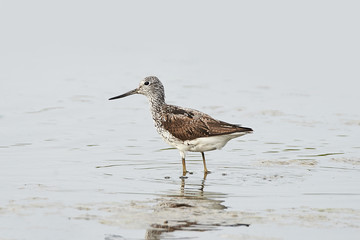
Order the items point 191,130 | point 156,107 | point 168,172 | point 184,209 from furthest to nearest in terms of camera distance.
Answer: point 156,107
point 191,130
point 168,172
point 184,209

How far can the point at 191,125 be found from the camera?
A: 1170 centimetres

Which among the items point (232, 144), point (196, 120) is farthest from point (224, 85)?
point (196, 120)

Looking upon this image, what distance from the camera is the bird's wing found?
11430mm

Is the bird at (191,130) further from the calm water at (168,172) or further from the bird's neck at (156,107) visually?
the calm water at (168,172)

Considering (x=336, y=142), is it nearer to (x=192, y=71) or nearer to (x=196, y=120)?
(x=196, y=120)

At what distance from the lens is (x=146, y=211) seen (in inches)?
344

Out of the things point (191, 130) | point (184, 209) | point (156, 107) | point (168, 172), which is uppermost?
point (156, 107)

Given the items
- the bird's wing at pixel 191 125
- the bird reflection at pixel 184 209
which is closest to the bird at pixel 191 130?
the bird's wing at pixel 191 125

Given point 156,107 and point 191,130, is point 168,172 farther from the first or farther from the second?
point 156,107

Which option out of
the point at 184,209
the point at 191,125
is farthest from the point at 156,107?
the point at 184,209

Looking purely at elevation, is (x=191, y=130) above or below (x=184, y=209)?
above

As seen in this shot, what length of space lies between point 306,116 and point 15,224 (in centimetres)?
937

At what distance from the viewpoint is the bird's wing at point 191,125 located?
450 inches

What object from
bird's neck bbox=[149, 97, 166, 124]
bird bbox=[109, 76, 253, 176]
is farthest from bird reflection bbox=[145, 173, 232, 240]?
bird's neck bbox=[149, 97, 166, 124]
